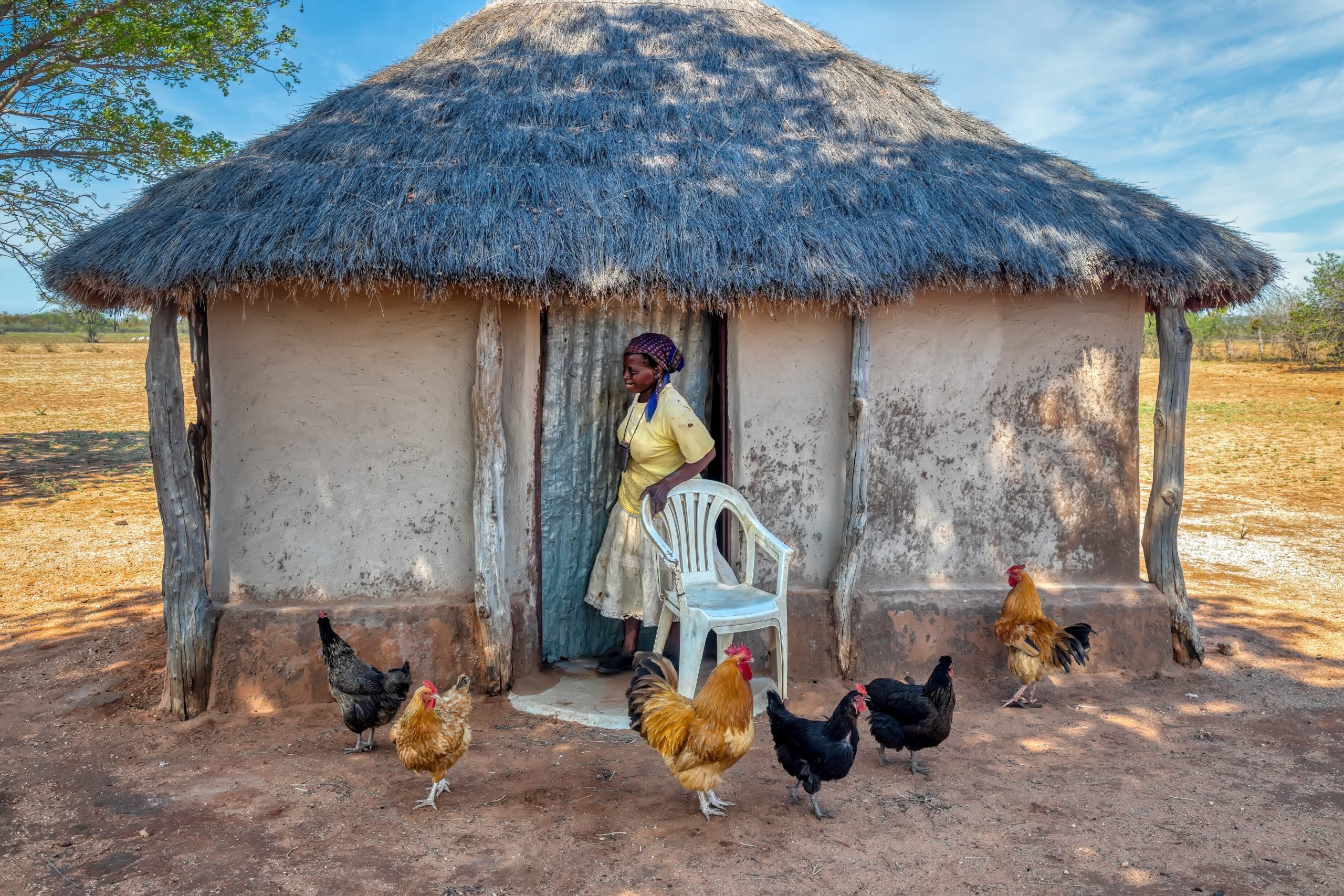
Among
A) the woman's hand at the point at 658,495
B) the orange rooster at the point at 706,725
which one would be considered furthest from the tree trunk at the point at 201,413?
the orange rooster at the point at 706,725

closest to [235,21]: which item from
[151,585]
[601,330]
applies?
[151,585]

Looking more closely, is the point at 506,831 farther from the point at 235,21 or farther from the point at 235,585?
the point at 235,21

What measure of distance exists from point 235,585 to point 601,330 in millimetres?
2461

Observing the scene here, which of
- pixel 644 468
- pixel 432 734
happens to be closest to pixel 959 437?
pixel 644 468

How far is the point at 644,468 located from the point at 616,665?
1239mm

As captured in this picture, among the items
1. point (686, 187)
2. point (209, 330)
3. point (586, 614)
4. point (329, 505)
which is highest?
point (686, 187)

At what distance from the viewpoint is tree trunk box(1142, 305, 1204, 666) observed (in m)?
5.37

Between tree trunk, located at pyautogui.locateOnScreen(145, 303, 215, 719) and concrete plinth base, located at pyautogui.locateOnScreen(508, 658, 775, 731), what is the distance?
163 centimetres

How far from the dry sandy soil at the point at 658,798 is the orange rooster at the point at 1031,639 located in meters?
0.20

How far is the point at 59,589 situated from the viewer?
6898 millimetres

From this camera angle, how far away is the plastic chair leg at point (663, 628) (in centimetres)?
479

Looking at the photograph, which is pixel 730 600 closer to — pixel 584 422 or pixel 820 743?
pixel 820 743

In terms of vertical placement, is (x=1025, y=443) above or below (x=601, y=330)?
below

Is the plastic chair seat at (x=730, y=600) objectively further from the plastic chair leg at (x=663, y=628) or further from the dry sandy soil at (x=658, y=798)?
the dry sandy soil at (x=658, y=798)
